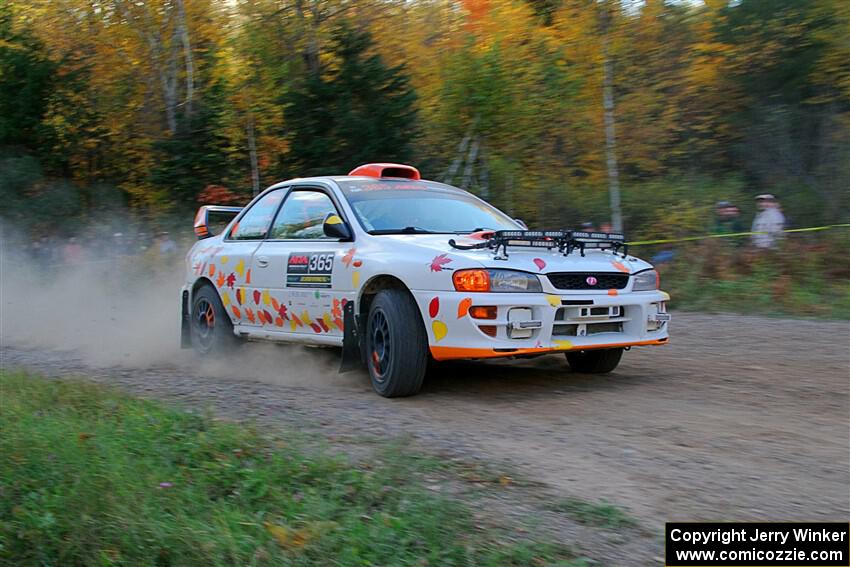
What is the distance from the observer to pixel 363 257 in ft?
21.1

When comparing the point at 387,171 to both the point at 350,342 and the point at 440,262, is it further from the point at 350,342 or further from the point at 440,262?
the point at 440,262

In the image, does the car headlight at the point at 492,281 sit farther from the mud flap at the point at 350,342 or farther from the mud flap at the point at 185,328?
the mud flap at the point at 185,328

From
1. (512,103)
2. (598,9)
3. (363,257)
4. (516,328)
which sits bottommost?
(516,328)

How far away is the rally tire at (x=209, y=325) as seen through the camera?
320 inches

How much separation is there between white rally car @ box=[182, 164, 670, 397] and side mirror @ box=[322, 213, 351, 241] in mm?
11

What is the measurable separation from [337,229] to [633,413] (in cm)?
266

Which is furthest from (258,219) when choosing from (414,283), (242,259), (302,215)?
(414,283)

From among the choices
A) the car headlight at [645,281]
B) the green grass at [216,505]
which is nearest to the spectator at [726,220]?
the car headlight at [645,281]

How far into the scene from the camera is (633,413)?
5402 millimetres

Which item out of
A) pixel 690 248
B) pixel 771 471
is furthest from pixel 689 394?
pixel 690 248

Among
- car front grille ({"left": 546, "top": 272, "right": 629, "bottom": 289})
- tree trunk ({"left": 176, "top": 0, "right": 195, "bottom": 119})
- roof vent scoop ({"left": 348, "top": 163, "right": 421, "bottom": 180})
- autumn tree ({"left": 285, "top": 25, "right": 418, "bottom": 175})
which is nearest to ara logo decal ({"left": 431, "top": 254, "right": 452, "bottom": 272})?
car front grille ({"left": 546, "top": 272, "right": 629, "bottom": 289})

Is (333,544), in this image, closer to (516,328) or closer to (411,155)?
(516,328)

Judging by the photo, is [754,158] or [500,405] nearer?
[500,405]

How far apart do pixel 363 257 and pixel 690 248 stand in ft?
26.4
